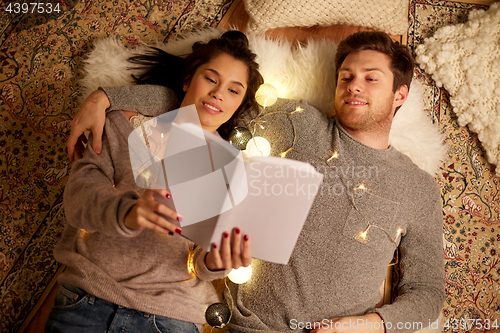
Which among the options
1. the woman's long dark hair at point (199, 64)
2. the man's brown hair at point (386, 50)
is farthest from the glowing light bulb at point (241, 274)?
the man's brown hair at point (386, 50)

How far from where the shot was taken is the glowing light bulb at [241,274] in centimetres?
123

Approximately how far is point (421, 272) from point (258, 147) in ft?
2.78

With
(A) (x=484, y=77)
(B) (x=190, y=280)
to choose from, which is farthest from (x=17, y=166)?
(A) (x=484, y=77)

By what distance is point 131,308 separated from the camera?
1.09m

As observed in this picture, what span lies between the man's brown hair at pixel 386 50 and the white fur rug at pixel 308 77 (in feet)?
0.41

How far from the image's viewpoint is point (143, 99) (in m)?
1.29

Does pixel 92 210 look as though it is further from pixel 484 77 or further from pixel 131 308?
pixel 484 77

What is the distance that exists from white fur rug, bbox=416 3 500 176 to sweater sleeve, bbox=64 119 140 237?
1549 mm

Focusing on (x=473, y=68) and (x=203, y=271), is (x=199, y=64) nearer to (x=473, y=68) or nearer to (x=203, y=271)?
(x=203, y=271)

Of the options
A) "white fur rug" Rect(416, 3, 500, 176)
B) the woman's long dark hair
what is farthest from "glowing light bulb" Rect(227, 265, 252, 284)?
"white fur rug" Rect(416, 3, 500, 176)

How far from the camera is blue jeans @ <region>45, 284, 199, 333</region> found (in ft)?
3.48

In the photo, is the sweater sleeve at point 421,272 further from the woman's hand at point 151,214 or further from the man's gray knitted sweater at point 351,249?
the woman's hand at point 151,214

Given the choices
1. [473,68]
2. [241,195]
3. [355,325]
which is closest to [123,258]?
[241,195]

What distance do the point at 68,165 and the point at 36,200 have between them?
0.70 feet
